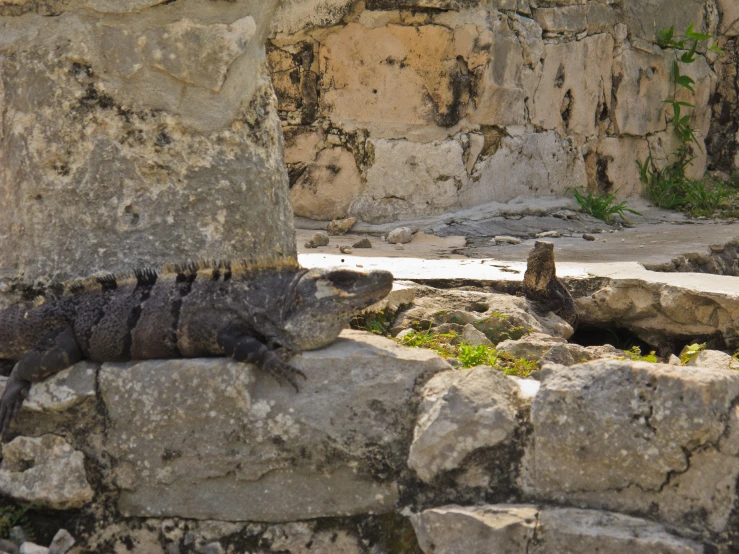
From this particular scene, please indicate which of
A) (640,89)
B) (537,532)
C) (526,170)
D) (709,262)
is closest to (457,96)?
(526,170)

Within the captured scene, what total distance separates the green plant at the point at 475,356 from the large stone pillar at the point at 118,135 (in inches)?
43.2

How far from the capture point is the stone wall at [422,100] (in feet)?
28.8

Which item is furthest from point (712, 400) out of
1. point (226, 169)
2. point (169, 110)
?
point (169, 110)

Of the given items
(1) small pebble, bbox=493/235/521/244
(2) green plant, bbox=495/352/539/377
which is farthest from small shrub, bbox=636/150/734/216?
(2) green plant, bbox=495/352/539/377

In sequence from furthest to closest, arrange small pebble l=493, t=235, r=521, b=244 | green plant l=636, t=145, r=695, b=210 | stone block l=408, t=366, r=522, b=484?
green plant l=636, t=145, r=695, b=210, small pebble l=493, t=235, r=521, b=244, stone block l=408, t=366, r=522, b=484

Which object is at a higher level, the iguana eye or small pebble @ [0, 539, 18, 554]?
the iguana eye

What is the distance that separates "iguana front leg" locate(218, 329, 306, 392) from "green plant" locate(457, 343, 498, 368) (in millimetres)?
1139

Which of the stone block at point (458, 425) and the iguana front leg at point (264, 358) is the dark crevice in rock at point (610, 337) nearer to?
the stone block at point (458, 425)

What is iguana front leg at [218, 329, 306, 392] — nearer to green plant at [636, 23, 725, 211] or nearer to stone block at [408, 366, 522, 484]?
stone block at [408, 366, 522, 484]

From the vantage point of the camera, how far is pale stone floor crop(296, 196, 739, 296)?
598 centimetres

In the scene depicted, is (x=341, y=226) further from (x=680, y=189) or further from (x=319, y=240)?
(x=680, y=189)

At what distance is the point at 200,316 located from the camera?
3.01 metres

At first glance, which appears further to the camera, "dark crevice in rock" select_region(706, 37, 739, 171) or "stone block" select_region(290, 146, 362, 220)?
"dark crevice in rock" select_region(706, 37, 739, 171)

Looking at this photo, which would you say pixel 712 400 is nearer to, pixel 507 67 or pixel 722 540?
pixel 722 540
